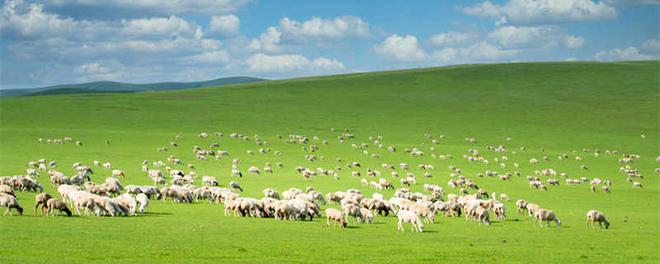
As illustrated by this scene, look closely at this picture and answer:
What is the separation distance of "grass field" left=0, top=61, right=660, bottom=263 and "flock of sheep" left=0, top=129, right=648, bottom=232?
785 millimetres

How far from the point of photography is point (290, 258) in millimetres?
20172

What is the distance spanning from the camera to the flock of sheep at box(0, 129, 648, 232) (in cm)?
2855

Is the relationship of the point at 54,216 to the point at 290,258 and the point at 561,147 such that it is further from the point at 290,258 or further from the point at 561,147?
the point at 561,147

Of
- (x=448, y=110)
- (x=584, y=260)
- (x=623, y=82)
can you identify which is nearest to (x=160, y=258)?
(x=584, y=260)

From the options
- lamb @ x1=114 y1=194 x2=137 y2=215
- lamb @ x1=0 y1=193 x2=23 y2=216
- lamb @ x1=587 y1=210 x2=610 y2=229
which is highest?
lamb @ x1=0 y1=193 x2=23 y2=216

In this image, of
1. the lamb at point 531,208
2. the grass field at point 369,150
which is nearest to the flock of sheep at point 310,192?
the lamb at point 531,208

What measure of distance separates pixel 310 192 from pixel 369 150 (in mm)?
32239

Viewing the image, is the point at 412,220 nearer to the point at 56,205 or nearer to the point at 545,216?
the point at 545,216

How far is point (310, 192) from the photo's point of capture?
36.3 m

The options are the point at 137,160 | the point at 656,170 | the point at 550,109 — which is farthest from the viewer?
the point at 550,109

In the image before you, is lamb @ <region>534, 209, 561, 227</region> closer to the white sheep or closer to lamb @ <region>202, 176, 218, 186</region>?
the white sheep

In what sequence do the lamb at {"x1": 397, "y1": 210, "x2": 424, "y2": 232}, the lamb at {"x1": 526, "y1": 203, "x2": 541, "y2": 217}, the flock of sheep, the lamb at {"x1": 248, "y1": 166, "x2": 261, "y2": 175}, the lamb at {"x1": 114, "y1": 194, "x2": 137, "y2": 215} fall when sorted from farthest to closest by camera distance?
the lamb at {"x1": 248, "y1": 166, "x2": 261, "y2": 175} < the lamb at {"x1": 526, "y1": 203, "x2": 541, "y2": 217} < the lamb at {"x1": 114, "y1": 194, "x2": 137, "y2": 215} < the flock of sheep < the lamb at {"x1": 397, "y1": 210, "x2": 424, "y2": 232}

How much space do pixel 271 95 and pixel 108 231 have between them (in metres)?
97.8

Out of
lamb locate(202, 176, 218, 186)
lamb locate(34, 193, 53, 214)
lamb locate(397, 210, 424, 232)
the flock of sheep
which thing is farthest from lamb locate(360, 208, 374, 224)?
lamb locate(202, 176, 218, 186)
